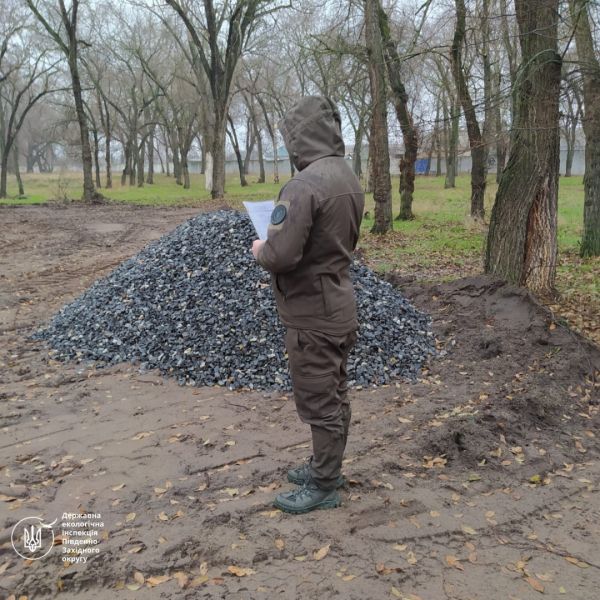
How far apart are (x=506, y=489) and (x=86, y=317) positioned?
17.0 ft

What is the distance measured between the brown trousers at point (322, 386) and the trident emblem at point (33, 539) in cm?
151

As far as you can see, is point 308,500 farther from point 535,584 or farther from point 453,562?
point 535,584

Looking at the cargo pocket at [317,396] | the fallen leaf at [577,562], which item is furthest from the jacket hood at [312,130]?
the fallen leaf at [577,562]

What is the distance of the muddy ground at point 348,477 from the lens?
265cm

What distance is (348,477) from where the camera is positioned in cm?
349

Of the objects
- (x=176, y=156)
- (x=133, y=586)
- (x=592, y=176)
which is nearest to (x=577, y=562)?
(x=133, y=586)

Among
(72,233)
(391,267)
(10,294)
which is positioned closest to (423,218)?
(391,267)

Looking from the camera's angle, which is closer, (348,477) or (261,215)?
(261,215)

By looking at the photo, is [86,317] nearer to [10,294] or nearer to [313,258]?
[10,294]

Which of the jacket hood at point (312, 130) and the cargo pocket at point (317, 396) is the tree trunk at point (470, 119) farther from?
the cargo pocket at point (317, 396)

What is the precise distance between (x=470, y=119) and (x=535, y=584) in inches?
493

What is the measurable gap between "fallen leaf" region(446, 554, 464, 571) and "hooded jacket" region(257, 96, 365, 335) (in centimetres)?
124

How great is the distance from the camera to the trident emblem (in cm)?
290

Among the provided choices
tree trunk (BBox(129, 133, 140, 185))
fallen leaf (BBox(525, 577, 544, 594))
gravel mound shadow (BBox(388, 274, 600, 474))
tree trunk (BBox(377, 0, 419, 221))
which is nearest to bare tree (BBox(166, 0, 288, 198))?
tree trunk (BBox(377, 0, 419, 221))
